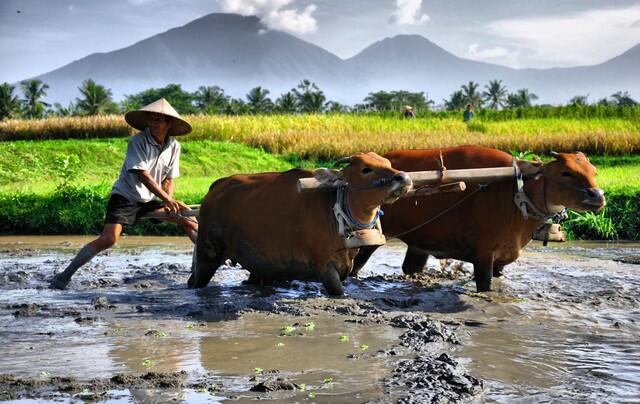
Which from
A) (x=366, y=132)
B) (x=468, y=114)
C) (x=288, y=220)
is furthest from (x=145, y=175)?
(x=468, y=114)

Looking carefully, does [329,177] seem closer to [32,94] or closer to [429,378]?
[429,378]

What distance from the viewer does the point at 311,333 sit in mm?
6203

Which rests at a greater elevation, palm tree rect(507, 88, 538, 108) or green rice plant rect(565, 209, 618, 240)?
palm tree rect(507, 88, 538, 108)

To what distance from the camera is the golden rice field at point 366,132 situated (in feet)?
80.1

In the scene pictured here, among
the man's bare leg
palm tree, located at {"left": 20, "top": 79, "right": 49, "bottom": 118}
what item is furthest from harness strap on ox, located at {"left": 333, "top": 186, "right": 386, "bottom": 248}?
palm tree, located at {"left": 20, "top": 79, "right": 49, "bottom": 118}

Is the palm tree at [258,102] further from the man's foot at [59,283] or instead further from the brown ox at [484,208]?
the brown ox at [484,208]

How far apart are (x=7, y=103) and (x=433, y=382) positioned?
6012 cm

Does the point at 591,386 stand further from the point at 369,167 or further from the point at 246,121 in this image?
the point at 246,121

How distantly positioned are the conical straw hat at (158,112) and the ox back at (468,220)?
2073 mm

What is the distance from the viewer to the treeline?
105 ft

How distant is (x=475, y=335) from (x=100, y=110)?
187ft

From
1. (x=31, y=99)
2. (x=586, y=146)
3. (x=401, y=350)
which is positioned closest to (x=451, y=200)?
(x=401, y=350)

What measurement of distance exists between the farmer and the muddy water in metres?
0.57

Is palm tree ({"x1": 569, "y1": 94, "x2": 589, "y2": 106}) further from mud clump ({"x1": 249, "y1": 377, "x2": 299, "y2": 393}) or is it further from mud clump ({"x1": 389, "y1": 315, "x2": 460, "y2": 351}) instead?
mud clump ({"x1": 249, "y1": 377, "x2": 299, "y2": 393})
